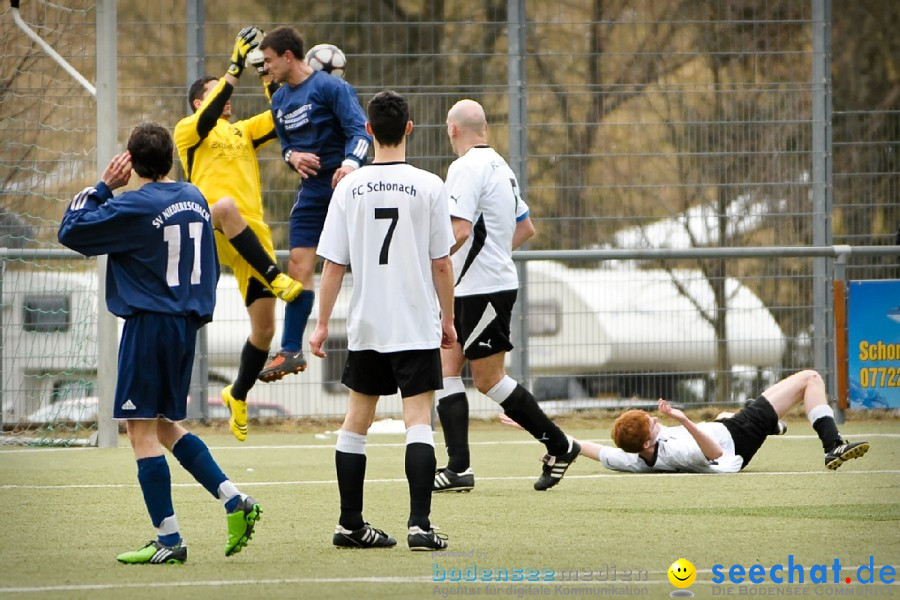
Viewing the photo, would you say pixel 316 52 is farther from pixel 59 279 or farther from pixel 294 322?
pixel 59 279

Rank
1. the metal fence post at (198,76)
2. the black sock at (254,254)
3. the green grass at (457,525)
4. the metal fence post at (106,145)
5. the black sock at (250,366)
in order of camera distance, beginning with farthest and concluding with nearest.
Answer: the metal fence post at (198,76), the metal fence post at (106,145), the black sock at (250,366), the black sock at (254,254), the green grass at (457,525)

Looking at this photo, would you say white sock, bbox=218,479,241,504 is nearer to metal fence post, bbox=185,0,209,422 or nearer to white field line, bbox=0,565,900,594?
white field line, bbox=0,565,900,594

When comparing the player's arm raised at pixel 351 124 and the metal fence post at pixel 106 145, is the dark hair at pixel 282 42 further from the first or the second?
the metal fence post at pixel 106 145

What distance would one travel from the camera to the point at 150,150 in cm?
572

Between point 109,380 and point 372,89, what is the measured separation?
3787 millimetres

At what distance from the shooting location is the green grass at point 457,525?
200 inches

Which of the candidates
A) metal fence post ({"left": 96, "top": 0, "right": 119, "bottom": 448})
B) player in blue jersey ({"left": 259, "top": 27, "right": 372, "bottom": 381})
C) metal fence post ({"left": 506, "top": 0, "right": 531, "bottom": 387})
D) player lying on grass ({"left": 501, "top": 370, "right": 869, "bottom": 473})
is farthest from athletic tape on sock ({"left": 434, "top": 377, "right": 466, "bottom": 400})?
metal fence post ({"left": 506, "top": 0, "right": 531, "bottom": 387})

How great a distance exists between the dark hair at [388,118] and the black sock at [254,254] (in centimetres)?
278

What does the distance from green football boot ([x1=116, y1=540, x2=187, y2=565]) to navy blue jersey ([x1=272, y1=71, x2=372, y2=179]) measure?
3429 mm

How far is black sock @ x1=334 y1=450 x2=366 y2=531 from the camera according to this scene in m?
5.87

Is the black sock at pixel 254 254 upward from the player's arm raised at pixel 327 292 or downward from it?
upward

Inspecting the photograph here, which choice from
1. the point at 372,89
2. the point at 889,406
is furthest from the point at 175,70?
Answer: the point at 889,406

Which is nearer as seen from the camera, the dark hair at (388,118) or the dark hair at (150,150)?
the dark hair at (150,150)

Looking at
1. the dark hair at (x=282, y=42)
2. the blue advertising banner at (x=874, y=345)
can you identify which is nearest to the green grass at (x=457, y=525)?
the blue advertising banner at (x=874, y=345)
